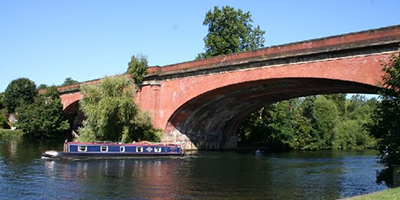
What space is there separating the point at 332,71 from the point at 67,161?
1406cm

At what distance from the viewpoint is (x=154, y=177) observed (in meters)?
16.2

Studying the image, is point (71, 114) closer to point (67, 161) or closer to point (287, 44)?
point (67, 161)

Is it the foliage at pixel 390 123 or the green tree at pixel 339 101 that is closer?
the foliage at pixel 390 123

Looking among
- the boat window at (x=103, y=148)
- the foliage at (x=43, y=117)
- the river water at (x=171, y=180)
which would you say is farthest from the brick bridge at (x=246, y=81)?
the foliage at (x=43, y=117)

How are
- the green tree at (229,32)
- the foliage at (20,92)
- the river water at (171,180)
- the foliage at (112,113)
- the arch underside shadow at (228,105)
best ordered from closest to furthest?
1. the river water at (171,180)
2. the arch underside shadow at (228,105)
3. the foliage at (112,113)
4. the green tree at (229,32)
5. the foliage at (20,92)

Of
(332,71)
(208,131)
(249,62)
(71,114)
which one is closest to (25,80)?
(71,114)

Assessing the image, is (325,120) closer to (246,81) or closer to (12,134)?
(246,81)

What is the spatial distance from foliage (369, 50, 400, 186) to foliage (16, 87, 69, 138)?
109ft

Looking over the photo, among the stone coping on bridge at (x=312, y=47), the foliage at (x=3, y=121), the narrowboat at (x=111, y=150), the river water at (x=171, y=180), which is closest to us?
the river water at (x=171, y=180)

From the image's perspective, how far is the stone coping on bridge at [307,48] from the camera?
1602cm

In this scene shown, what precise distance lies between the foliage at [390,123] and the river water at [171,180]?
76.0 inches

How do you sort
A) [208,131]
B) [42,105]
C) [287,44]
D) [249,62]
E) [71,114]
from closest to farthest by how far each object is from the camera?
[287,44], [249,62], [208,131], [42,105], [71,114]

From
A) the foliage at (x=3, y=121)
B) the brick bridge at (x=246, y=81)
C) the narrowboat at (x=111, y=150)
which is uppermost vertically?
the brick bridge at (x=246, y=81)

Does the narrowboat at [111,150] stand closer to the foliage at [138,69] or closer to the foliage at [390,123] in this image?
the foliage at [138,69]
